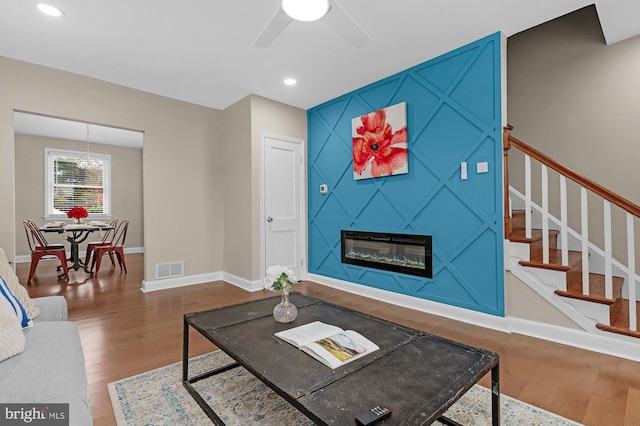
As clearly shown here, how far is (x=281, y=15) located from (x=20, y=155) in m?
7.58

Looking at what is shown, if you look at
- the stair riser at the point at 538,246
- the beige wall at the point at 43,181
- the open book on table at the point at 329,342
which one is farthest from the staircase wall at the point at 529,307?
the beige wall at the point at 43,181

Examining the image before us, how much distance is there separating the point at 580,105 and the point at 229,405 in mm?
4286

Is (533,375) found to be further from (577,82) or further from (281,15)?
(577,82)

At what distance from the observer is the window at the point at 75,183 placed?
6957 millimetres

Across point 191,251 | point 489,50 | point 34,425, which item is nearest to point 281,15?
point 489,50

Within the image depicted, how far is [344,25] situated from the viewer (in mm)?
2189

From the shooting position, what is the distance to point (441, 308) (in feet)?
10.8

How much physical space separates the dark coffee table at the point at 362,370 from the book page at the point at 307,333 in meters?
0.04

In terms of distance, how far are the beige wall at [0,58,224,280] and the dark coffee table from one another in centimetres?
296

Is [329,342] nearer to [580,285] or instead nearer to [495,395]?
[495,395]

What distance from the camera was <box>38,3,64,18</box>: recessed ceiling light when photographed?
2.49 meters

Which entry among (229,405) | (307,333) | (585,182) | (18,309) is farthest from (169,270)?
(585,182)

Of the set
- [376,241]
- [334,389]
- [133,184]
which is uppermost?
[133,184]
